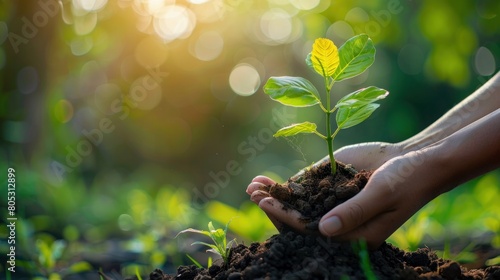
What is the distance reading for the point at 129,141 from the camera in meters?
6.37

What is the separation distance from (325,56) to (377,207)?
53cm

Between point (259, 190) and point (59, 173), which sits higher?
point (59, 173)

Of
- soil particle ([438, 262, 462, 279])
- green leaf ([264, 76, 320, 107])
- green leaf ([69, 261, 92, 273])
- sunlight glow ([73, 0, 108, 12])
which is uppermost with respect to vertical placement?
sunlight glow ([73, 0, 108, 12])

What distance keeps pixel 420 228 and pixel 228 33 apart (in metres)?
4.13

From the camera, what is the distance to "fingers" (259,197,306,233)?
1.78 meters

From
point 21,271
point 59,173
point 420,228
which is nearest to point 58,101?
point 59,173

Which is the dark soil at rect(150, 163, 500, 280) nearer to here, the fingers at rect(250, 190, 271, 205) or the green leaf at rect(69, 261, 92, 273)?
the fingers at rect(250, 190, 271, 205)

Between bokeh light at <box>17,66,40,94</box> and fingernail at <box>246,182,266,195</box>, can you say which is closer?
fingernail at <box>246,182,266,195</box>

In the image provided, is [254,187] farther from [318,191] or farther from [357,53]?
[357,53]

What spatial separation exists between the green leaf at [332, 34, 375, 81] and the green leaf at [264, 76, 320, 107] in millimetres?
146

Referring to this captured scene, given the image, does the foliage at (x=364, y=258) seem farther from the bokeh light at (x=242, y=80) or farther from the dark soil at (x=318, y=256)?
the bokeh light at (x=242, y=80)

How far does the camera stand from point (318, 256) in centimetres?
168

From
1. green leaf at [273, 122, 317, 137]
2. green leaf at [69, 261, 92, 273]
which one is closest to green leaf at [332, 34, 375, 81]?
green leaf at [273, 122, 317, 137]

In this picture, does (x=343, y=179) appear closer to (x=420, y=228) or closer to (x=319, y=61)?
(x=319, y=61)
